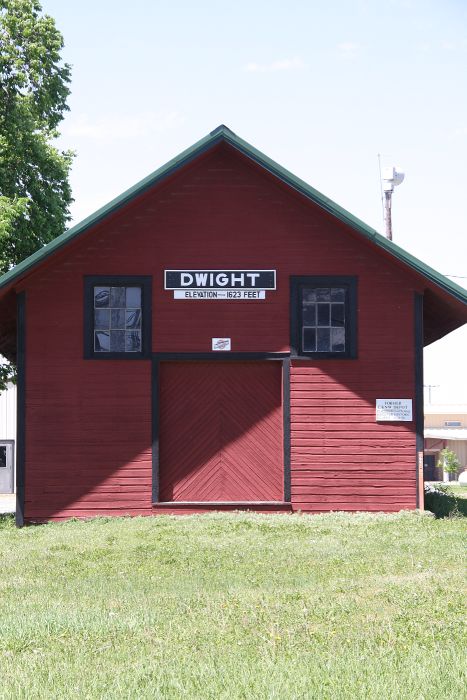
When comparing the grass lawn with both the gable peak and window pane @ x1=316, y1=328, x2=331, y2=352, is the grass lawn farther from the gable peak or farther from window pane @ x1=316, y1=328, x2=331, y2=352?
the gable peak

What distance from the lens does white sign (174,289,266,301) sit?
20.0 m

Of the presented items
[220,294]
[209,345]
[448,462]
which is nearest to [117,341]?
[209,345]

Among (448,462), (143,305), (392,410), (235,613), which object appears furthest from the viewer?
(448,462)

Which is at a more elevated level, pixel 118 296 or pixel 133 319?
pixel 118 296

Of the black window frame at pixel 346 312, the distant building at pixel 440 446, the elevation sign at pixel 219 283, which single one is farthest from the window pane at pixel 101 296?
the distant building at pixel 440 446

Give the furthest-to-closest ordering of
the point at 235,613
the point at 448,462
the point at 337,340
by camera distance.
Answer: the point at 448,462 < the point at 337,340 < the point at 235,613

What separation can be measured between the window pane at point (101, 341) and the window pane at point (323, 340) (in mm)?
4097

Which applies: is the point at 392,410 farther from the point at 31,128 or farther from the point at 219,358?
the point at 31,128

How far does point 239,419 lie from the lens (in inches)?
798

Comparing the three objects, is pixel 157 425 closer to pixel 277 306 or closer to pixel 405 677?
pixel 277 306

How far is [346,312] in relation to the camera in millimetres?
20188

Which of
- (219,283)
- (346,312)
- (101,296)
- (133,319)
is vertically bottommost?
(133,319)

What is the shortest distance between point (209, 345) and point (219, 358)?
12.5 inches

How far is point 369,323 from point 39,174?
45.4 ft
